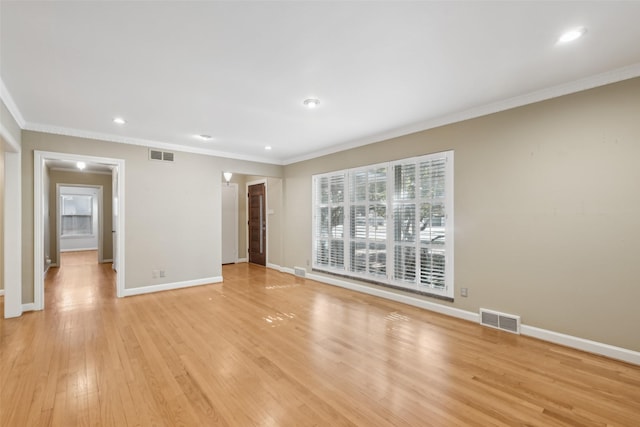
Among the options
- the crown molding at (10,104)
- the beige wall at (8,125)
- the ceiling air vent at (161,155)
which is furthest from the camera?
the ceiling air vent at (161,155)

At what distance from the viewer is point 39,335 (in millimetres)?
3189

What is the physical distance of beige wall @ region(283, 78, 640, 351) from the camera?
8.56 ft

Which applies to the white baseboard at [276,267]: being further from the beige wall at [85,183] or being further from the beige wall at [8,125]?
the beige wall at [85,183]

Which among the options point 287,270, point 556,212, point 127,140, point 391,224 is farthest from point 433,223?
point 127,140

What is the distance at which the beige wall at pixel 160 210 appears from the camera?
399cm

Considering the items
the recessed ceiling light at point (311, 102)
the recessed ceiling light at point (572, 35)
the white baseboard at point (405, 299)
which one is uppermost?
the recessed ceiling light at point (572, 35)

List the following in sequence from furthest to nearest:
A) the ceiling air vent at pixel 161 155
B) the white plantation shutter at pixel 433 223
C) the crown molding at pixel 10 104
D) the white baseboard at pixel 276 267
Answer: the white baseboard at pixel 276 267
the ceiling air vent at pixel 161 155
the white plantation shutter at pixel 433 223
the crown molding at pixel 10 104

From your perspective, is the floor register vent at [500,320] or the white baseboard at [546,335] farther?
the floor register vent at [500,320]

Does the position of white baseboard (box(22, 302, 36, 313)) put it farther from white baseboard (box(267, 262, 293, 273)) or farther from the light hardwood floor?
white baseboard (box(267, 262, 293, 273))

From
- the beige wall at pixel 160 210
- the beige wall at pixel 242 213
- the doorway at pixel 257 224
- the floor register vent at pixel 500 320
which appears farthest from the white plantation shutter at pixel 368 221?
the beige wall at pixel 242 213

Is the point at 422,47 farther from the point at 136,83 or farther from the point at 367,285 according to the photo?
the point at 367,285

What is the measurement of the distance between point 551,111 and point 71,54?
456 centimetres

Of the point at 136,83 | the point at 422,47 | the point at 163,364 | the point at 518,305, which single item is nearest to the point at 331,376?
the point at 163,364

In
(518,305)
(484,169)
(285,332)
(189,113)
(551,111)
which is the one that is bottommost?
(285,332)
